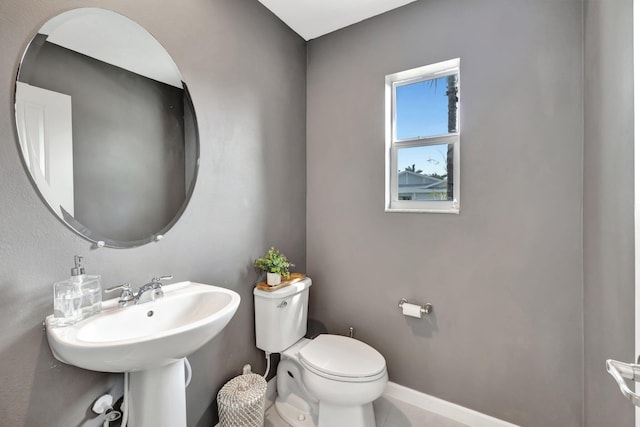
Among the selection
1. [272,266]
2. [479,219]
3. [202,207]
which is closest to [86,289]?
[202,207]

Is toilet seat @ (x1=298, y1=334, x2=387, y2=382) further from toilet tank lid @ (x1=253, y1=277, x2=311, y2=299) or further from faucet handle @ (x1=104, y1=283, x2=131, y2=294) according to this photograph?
faucet handle @ (x1=104, y1=283, x2=131, y2=294)

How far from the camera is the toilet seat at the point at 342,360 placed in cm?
143

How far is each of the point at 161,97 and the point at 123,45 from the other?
23 cm

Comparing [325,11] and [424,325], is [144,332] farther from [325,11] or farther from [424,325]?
[325,11]

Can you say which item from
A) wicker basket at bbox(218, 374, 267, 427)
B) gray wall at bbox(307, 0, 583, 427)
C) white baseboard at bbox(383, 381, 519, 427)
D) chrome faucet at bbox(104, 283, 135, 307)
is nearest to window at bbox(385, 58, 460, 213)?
gray wall at bbox(307, 0, 583, 427)

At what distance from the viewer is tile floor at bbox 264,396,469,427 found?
1.67 metres

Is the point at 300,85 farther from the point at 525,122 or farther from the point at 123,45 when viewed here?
the point at 525,122

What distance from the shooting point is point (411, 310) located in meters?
1.74

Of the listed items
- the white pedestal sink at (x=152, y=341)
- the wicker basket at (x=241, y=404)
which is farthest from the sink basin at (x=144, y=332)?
the wicker basket at (x=241, y=404)

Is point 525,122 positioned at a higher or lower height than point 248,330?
higher

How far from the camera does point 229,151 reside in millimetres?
1601

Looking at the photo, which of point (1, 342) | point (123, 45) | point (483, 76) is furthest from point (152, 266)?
point (483, 76)

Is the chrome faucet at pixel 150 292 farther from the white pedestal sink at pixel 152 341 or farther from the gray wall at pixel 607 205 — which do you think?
the gray wall at pixel 607 205

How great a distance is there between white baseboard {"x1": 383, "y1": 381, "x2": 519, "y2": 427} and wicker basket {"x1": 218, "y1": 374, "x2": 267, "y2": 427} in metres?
0.90
